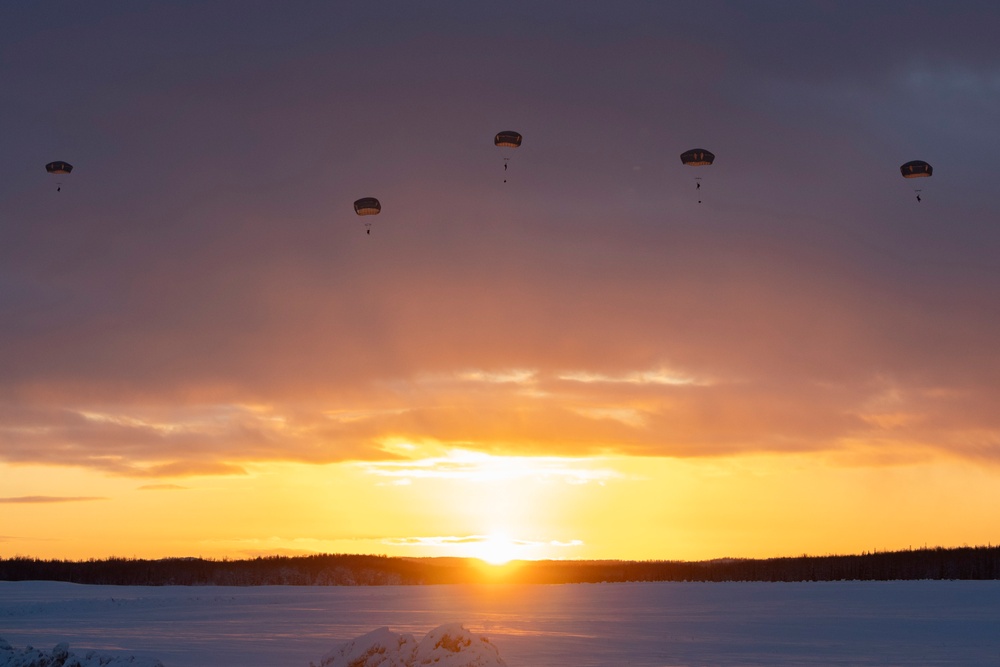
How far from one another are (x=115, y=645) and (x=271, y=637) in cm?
624

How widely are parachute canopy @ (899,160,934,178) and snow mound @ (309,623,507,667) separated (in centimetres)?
5123

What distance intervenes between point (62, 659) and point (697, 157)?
159 feet

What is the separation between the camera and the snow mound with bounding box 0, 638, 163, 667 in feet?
90.6

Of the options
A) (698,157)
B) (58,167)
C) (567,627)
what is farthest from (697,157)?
(58,167)

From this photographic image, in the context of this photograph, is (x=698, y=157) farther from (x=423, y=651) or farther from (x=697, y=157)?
(x=423, y=651)

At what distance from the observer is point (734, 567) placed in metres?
130

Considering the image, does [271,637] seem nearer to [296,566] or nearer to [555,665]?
[555,665]

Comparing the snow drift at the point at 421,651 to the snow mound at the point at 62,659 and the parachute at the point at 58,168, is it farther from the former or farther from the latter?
the parachute at the point at 58,168

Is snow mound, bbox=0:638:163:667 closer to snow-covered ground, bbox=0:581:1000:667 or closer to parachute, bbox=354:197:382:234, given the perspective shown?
snow-covered ground, bbox=0:581:1000:667

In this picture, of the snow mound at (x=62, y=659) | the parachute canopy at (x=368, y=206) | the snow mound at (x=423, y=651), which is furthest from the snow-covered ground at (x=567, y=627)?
the parachute canopy at (x=368, y=206)

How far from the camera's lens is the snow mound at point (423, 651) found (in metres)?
23.3

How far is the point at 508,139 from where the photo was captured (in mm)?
64500

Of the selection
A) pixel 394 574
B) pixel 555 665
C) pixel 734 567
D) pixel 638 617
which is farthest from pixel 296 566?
pixel 555 665

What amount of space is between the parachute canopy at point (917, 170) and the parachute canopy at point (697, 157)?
40.1ft
